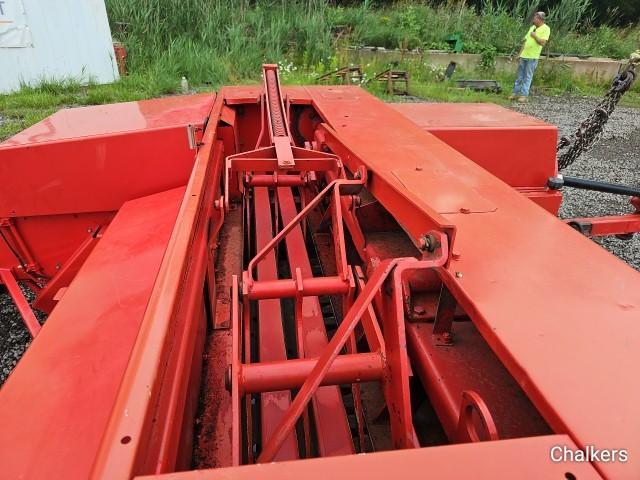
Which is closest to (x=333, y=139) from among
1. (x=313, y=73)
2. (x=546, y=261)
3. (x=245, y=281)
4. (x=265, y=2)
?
(x=245, y=281)

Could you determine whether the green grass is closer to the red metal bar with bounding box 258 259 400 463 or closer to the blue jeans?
the blue jeans

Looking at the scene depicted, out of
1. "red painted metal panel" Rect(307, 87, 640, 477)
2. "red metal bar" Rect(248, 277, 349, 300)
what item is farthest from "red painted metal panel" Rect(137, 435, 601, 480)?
"red metal bar" Rect(248, 277, 349, 300)

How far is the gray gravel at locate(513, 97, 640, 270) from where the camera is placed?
3934mm

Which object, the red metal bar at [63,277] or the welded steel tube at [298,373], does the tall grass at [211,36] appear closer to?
the red metal bar at [63,277]

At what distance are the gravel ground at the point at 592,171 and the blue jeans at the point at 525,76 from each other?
33 centimetres

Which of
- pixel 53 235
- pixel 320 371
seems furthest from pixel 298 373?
pixel 53 235

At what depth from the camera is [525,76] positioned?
370 inches

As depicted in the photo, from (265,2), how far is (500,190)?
1171 centimetres

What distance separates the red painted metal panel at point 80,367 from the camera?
1045 mm

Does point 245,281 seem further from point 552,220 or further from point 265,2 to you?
point 265,2

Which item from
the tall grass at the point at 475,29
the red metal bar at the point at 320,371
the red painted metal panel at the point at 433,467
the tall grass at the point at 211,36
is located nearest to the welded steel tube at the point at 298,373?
the red metal bar at the point at 320,371

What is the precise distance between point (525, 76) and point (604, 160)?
4065mm

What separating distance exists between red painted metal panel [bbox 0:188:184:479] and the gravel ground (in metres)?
1.07

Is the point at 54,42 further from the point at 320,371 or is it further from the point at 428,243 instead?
the point at 320,371
